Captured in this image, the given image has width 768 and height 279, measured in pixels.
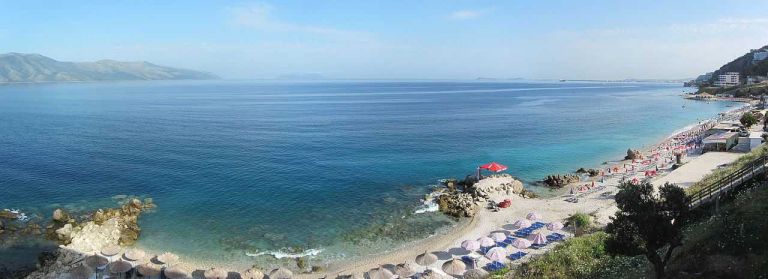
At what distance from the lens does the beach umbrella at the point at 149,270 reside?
30734 mm

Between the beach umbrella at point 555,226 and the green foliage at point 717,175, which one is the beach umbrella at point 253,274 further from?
the green foliage at point 717,175

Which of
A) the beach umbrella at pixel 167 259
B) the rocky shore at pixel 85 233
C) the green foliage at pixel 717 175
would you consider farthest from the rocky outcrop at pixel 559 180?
the rocky shore at pixel 85 233

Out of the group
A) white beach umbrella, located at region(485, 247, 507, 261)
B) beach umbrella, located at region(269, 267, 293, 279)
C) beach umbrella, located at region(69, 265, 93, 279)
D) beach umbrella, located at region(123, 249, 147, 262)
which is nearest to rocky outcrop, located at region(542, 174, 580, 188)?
white beach umbrella, located at region(485, 247, 507, 261)

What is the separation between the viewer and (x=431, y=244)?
37500 millimetres

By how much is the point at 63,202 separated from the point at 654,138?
93281 mm

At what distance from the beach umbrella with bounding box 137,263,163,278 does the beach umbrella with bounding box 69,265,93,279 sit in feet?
9.88

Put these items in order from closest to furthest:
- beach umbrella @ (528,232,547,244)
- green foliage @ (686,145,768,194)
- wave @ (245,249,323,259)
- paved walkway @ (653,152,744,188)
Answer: beach umbrella @ (528,232,547,244) < wave @ (245,249,323,259) < green foliage @ (686,145,768,194) < paved walkway @ (653,152,744,188)

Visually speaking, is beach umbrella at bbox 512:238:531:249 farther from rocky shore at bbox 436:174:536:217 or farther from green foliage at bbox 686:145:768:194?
green foliage at bbox 686:145:768:194

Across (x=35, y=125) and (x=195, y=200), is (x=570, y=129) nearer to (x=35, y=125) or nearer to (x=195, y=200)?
(x=195, y=200)

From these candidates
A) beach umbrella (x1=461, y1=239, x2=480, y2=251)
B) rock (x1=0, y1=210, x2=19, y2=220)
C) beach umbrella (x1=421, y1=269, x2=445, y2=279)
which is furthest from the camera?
rock (x1=0, y1=210, x2=19, y2=220)

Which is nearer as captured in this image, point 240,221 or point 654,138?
point 240,221

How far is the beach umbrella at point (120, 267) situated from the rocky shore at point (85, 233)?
189 inches

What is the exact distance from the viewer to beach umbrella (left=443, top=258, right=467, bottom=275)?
29812 mm

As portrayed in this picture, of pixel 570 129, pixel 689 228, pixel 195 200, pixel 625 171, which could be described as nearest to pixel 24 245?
pixel 195 200
